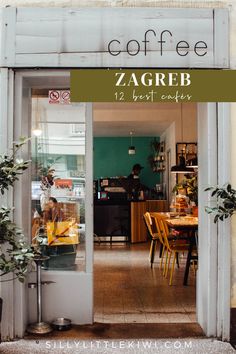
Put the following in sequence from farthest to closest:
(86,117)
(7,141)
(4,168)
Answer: (86,117) < (7,141) < (4,168)

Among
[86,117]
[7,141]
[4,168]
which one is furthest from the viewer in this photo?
[86,117]

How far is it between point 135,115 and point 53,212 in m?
6.62

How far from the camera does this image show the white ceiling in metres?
10.1

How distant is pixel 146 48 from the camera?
13.5 feet

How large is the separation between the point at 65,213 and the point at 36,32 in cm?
174

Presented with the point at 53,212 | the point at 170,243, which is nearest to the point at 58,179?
the point at 53,212

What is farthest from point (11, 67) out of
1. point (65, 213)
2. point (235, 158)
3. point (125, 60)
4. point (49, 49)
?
point (235, 158)

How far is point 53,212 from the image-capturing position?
4.70 metres

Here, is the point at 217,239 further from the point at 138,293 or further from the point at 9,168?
the point at 138,293

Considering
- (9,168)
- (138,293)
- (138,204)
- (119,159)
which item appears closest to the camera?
(9,168)

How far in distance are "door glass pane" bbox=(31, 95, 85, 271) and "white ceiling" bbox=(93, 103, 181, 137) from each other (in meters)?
5.21

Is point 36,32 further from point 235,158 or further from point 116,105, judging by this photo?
point 116,105

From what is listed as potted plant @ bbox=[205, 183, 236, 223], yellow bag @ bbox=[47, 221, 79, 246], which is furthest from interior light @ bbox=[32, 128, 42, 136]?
potted plant @ bbox=[205, 183, 236, 223]

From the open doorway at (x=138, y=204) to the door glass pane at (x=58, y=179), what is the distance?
87 centimetres
